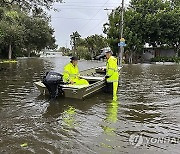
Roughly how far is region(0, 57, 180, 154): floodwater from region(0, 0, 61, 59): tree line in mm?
10792

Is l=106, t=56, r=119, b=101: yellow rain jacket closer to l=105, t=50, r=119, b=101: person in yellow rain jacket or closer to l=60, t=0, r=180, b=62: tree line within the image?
l=105, t=50, r=119, b=101: person in yellow rain jacket

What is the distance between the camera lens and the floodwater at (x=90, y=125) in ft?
18.6

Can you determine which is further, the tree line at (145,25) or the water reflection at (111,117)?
the tree line at (145,25)

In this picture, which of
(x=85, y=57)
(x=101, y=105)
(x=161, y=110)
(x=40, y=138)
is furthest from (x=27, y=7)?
(x=85, y=57)

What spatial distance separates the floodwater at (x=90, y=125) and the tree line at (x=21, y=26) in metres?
10.8

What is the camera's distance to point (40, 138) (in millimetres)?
6148

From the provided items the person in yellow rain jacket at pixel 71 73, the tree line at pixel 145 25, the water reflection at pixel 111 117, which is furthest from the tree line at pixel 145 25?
the water reflection at pixel 111 117

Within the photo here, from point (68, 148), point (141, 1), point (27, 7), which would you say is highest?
point (141, 1)

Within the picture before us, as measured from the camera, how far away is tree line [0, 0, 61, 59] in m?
20.8

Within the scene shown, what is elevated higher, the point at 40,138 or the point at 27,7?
the point at 27,7

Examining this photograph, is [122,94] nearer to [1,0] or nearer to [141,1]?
[1,0]

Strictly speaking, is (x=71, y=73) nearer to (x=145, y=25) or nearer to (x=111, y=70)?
(x=111, y=70)

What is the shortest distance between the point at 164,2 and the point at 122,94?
34.8 m

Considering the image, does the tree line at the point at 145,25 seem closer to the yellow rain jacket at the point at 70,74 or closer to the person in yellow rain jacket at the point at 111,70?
the person in yellow rain jacket at the point at 111,70
